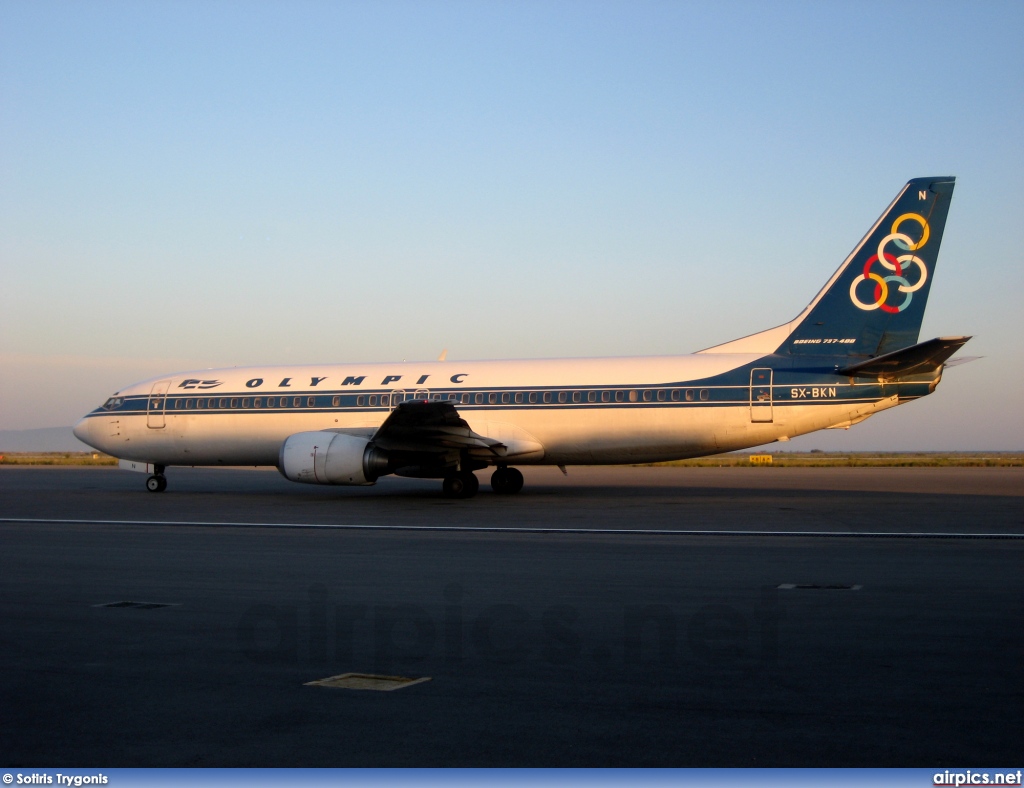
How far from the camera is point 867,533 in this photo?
14367 millimetres

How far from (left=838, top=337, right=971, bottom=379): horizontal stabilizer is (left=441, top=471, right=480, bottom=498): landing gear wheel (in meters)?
9.18

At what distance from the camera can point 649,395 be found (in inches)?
908

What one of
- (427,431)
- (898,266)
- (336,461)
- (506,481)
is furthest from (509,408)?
(898,266)

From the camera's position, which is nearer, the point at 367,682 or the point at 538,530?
the point at 367,682

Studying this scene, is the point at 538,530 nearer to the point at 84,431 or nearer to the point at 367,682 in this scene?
the point at 367,682

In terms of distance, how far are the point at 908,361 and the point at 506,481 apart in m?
10.4

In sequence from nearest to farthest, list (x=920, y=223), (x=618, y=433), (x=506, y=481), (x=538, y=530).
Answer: (x=538, y=530)
(x=920, y=223)
(x=618, y=433)
(x=506, y=481)

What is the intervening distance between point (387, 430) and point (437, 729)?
57.4ft

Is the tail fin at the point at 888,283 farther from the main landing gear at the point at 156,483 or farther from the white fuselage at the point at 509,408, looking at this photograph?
the main landing gear at the point at 156,483

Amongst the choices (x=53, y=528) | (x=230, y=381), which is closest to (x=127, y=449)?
(x=230, y=381)

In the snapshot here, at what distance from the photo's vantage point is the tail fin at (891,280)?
2205 centimetres

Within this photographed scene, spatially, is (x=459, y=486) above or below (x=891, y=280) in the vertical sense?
below

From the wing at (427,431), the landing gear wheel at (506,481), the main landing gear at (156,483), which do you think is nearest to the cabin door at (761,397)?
the wing at (427,431)

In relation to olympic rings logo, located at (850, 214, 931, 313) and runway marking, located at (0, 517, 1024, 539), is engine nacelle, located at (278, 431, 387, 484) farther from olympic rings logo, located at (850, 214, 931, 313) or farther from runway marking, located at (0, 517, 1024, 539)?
olympic rings logo, located at (850, 214, 931, 313)
